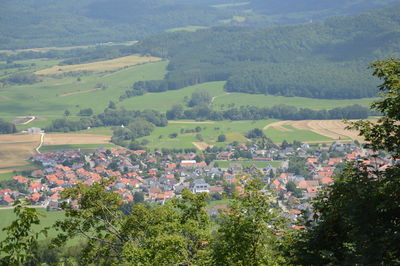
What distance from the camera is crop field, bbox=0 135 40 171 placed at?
219 ft

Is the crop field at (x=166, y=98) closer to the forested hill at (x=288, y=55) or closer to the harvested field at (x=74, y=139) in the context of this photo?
the forested hill at (x=288, y=55)

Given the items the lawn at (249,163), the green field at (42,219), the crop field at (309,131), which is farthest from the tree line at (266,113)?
the green field at (42,219)

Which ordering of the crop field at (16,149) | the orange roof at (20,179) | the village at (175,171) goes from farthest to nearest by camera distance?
1. the crop field at (16,149)
2. the orange roof at (20,179)
3. the village at (175,171)

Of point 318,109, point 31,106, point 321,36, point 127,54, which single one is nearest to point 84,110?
point 31,106

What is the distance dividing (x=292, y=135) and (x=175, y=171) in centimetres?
1997

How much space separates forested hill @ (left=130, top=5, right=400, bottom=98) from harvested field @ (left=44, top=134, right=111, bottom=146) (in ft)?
113

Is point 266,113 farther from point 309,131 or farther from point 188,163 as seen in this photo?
point 188,163

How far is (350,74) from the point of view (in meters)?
111

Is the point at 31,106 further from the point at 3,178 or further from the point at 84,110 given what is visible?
the point at 3,178

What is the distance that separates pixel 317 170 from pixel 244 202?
4904 cm

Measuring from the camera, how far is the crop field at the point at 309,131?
76.4 meters

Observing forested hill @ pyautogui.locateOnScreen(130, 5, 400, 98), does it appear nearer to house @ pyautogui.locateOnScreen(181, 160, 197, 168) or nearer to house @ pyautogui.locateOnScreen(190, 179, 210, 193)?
house @ pyautogui.locateOnScreen(181, 160, 197, 168)

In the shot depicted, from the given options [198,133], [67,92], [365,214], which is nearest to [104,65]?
[67,92]

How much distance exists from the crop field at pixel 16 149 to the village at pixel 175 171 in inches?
79.5
